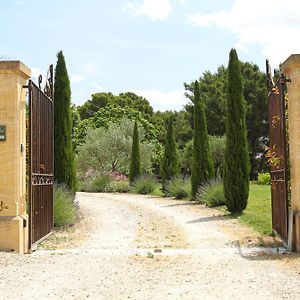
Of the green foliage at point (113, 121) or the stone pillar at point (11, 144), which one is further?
the green foliage at point (113, 121)

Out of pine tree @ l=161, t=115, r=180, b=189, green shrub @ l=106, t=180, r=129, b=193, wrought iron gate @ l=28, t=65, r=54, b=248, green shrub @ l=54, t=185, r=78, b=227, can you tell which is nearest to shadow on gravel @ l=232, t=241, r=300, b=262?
wrought iron gate @ l=28, t=65, r=54, b=248

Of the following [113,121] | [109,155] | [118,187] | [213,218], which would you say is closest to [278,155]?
[213,218]

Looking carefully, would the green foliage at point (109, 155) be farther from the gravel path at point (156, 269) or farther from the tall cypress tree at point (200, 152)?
the gravel path at point (156, 269)

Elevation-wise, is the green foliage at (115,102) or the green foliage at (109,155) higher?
the green foliage at (115,102)

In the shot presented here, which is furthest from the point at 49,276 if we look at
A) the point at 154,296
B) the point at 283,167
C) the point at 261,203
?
the point at 261,203

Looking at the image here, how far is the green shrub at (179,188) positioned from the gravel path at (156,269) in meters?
9.73

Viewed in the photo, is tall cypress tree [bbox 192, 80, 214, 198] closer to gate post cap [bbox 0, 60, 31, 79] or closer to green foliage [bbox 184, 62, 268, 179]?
gate post cap [bbox 0, 60, 31, 79]

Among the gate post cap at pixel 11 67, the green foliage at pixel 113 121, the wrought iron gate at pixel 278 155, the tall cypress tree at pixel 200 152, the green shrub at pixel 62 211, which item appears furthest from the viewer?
the green foliage at pixel 113 121

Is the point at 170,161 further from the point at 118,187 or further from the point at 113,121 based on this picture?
the point at 113,121

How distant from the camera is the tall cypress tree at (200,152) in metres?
19.1

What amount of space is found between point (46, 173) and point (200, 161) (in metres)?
10.4

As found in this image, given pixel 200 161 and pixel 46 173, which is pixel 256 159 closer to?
pixel 200 161

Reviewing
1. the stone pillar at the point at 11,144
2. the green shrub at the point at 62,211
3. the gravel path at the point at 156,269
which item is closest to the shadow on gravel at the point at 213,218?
the gravel path at the point at 156,269

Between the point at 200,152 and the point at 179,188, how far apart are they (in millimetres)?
2542
